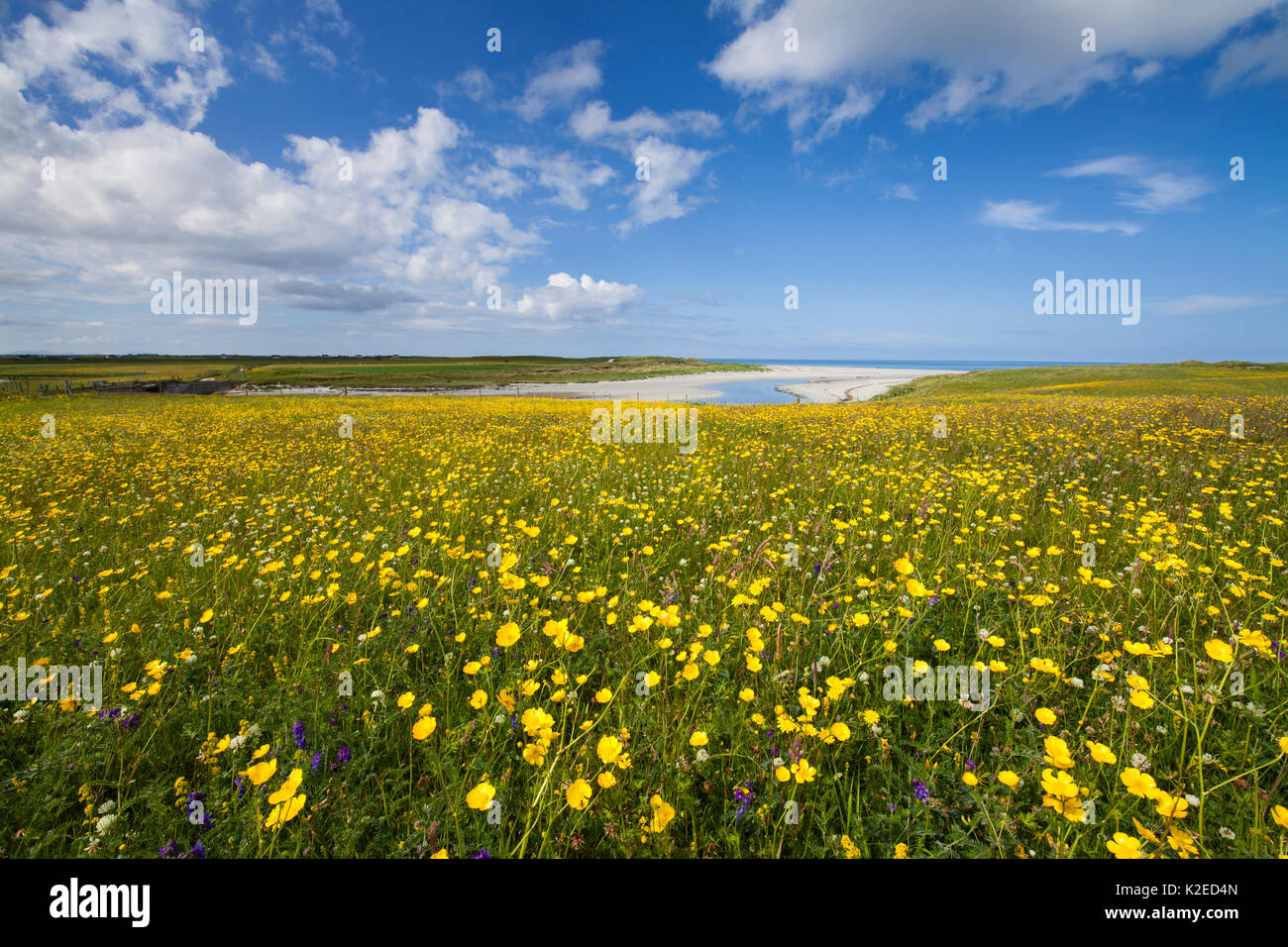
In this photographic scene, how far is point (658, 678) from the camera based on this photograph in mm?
2334

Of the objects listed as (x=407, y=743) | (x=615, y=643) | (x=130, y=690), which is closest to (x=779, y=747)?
(x=615, y=643)

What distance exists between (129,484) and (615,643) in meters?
9.17

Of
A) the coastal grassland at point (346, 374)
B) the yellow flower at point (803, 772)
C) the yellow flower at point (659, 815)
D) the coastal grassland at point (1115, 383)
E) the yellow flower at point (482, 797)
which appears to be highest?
the coastal grassland at point (346, 374)

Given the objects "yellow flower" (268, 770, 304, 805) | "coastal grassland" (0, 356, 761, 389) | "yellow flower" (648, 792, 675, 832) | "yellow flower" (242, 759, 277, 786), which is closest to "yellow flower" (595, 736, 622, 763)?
"yellow flower" (648, 792, 675, 832)

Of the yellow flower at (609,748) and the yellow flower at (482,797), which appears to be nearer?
the yellow flower at (482,797)
